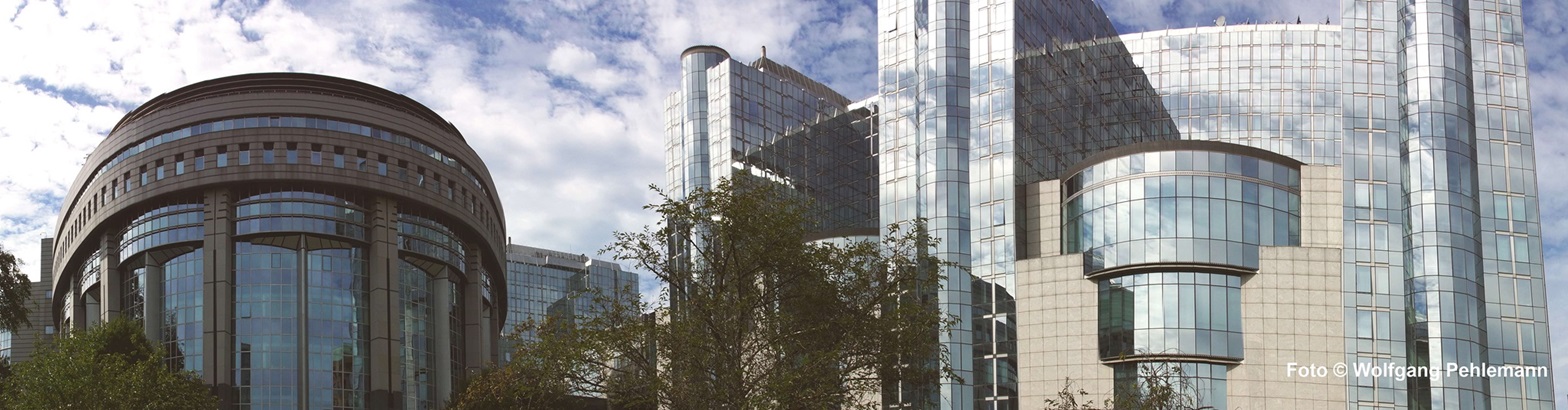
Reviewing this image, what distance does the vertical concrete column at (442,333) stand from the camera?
111 metres


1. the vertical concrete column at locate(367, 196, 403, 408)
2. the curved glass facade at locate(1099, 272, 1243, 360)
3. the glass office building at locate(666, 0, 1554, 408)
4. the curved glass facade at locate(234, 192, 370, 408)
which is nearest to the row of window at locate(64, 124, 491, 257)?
the curved glass facade at locate(234, 192, 370, 408)

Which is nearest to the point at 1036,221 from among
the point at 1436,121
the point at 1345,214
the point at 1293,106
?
the point at 1345,214

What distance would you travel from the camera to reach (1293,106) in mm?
114875

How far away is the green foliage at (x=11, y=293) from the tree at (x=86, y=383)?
3485 millimetres

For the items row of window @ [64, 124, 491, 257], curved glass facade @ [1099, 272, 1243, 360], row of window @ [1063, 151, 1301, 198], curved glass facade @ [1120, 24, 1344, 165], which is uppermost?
curved glass facade @ [1120, 24, 1344, 165]

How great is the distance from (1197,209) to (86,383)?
5239cm

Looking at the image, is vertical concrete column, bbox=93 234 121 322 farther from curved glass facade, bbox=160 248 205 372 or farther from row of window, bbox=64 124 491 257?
curved glass facade, bbox=160 248 205 372

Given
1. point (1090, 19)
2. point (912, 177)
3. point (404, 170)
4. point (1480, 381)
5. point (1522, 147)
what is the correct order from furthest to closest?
point (404, 170) → point (1090, 19) → point (912, 177) → point (1522, 147) → point (1480, 381)

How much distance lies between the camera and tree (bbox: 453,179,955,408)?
35469 millimetres

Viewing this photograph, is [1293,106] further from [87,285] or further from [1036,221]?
[87,285]

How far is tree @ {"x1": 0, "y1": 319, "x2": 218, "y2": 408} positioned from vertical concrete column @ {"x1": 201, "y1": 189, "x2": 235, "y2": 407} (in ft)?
137

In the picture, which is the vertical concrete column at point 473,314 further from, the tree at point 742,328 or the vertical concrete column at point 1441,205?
the tree at point 742,328

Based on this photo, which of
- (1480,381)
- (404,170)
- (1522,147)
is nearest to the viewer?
(1480,381)

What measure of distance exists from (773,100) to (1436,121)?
49.9 metres
